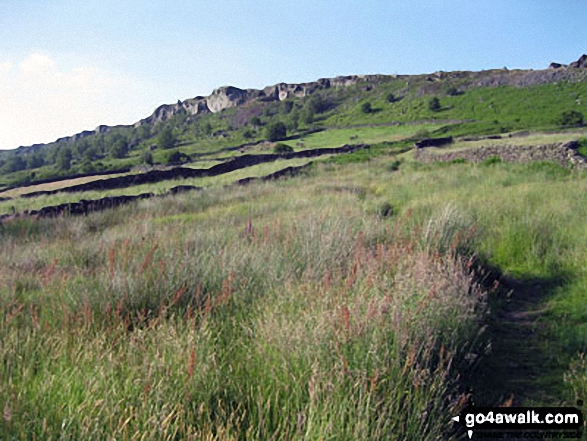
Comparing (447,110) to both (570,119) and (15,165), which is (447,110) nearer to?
(570,119)

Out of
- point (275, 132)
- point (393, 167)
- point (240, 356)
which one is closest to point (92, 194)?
point (393, 167)

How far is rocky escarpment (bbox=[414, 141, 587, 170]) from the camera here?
15359 millimetres

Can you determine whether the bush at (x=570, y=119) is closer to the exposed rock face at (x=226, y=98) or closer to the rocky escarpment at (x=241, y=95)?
the rocky escarpment at (x=241, y=95)

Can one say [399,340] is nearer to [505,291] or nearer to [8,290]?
[505,291]

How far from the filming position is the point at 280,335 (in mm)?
3039

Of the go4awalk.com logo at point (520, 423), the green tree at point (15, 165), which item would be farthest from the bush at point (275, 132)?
the go4awalk.com logo at point (520, 423)

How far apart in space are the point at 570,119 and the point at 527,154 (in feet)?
98.9

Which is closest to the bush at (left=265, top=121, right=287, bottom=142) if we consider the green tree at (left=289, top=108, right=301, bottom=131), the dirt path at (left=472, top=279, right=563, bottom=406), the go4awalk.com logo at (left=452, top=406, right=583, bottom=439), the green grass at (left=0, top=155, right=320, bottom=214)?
the green tree at (left=289, top=108, right=301, bottom=131)

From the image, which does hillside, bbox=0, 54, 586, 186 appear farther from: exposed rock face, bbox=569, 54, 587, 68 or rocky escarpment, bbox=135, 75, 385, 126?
rocky escarpment, bbox=135, 75, 385, 126

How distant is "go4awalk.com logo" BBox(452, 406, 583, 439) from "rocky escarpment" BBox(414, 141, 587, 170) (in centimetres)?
1303

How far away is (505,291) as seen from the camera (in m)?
5.79

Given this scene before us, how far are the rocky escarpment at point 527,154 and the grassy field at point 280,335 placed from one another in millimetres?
9054

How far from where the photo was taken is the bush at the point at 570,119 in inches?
1615

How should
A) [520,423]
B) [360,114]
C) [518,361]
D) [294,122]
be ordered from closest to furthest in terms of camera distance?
[520,423]
[518,361]
[294,122]
[360,114]
